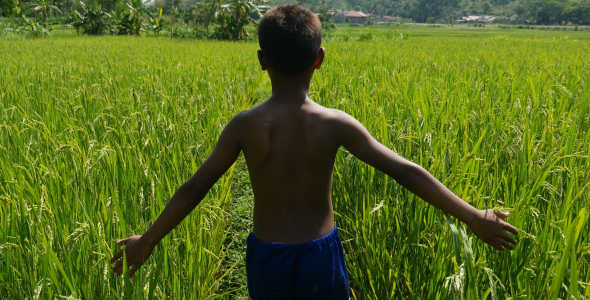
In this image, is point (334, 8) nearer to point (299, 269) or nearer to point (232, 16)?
point (232, 16)

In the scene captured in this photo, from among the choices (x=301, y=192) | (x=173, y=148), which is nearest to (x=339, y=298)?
(x=301, y=192)

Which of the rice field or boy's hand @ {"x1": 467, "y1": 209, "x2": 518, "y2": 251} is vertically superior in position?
boy's hand @ {"x1": 467, "y1": 209, "x2": 518, "y2": 251}

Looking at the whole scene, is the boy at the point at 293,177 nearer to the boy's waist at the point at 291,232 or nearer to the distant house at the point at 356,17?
the boy's waist at the point at 291,232

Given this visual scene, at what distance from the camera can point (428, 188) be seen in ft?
3.73

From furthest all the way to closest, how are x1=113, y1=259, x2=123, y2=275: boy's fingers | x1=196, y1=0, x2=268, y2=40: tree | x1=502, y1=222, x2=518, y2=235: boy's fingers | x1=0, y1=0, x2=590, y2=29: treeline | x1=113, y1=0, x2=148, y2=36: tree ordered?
x1=113, y1=0, x2=148, y2=36: tree < x1=0, y1=0, x2=590, y2=29: treeline < x1=196, y1=0, x2=268, y2=40: tree < x1=113, y1=259, x2=123, y2=275: boy's fingers < x1=502, y1=222, x2=518, y2=235: boy's fingers

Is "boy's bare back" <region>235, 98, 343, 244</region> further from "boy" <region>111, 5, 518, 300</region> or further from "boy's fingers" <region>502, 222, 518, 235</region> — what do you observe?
"boy's fingers" <region>502, 222, 518, 235</region>

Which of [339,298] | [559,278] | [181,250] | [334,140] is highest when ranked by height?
[334,140]


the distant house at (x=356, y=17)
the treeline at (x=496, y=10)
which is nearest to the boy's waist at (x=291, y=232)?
the treeline at (x=496, y=10)

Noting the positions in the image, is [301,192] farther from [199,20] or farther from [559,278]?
[199,20]

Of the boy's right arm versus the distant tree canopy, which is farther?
the distant tree canopy

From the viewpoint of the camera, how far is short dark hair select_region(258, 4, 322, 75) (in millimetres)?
1128

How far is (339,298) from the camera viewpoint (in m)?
1.31

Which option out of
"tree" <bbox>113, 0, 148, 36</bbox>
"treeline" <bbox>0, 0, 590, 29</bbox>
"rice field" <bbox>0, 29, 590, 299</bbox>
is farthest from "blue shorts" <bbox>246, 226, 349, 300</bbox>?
"tree" <bbox>113, 0, 148, 36</bbox>

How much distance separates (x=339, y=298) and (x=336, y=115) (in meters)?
0.52
